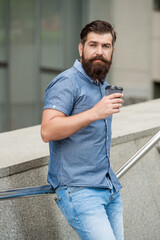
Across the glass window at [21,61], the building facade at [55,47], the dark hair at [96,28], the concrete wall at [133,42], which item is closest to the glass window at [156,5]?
the building facade at [55,47]

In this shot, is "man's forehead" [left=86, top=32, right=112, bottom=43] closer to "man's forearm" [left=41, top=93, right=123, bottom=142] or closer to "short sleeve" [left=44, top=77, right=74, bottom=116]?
"short sleeve" [left=44, top=77, right=74, bottom=116]

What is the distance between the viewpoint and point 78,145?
283 centimetres

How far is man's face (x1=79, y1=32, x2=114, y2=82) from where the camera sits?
114 inches

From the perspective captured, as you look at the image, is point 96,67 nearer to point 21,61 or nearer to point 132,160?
point 132,160

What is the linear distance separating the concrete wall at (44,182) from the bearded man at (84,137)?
0.66m

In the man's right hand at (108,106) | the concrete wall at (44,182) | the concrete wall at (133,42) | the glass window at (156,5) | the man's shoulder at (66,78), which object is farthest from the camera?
the glass window at (156,5)

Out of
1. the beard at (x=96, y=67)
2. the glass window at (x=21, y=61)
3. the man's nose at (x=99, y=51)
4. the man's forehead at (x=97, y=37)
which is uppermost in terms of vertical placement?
the man's forehead at (x=97, y=37)

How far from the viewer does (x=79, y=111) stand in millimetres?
2836

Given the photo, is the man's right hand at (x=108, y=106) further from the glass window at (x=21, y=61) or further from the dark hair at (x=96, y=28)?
the glass window at (x=21, y=61)

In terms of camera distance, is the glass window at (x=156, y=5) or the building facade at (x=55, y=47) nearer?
the building facade at (x=55, y=47)

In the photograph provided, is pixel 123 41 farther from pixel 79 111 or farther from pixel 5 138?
pixel 79 111

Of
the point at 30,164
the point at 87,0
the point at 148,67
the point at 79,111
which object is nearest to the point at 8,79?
the point at 87,0

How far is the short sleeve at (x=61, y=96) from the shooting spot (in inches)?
107

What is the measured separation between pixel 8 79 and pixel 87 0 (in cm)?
369
